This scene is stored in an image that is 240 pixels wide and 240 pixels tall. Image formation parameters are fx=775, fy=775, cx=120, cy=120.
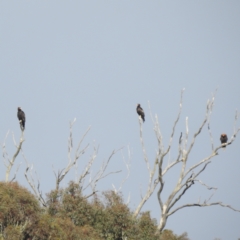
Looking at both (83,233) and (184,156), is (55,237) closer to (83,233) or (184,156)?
(83,233)

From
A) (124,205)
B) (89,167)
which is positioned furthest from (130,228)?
(89,167)

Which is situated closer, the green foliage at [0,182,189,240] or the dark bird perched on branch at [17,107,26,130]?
the green foliage at [0,182,189,240]

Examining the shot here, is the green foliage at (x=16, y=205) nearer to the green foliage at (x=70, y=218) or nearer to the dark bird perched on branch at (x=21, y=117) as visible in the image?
the green foliage at (x=70, y=218)

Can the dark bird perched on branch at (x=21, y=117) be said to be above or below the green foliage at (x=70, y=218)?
above

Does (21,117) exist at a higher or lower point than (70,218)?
higher

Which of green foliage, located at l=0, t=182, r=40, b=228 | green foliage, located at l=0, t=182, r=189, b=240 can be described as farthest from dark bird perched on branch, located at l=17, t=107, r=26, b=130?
green foliage, located at l=0, t=182, r=40, b=228

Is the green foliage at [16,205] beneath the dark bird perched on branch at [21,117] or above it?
beneath

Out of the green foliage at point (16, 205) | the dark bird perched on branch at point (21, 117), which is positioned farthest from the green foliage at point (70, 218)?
the dark bird perched on branch at point (21, 117)

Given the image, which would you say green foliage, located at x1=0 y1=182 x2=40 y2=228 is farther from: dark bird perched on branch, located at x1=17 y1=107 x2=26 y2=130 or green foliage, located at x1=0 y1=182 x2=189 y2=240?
dark bird perched on branch, located at x1=17 y1=107 x2=26 y2=130

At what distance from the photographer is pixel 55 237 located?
63.1 ft

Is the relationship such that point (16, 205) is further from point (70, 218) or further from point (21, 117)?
point (21, 117)

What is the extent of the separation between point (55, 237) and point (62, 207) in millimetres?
2982

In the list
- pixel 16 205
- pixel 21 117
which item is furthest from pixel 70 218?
pixel 21 117

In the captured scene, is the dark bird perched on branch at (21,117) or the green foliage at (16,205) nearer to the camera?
the green foliage at (16,205)
